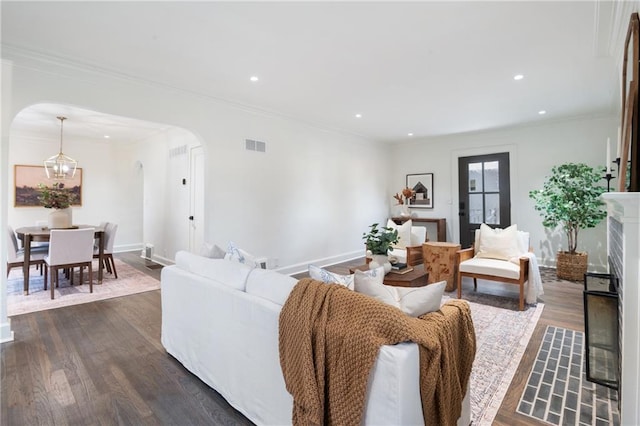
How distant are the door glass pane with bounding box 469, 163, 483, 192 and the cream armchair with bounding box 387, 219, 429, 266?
2142mm

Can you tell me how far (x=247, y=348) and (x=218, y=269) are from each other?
0.60 metres

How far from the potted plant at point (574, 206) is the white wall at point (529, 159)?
0.54 meters

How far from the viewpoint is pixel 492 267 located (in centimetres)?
357

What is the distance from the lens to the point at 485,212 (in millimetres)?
6254

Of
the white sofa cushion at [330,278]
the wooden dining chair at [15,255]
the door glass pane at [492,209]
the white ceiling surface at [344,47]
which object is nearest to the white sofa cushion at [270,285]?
the white sofa cushion at [330,278]

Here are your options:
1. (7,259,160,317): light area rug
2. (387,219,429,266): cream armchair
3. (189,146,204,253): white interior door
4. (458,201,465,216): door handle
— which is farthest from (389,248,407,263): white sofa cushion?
(7,259,160,317): light area rug

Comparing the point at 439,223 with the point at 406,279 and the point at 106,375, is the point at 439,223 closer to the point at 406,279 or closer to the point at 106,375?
the point at 406,279

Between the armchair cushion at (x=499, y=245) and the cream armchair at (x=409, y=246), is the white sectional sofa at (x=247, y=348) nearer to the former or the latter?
the armchair cushion at (x=499, y=245)

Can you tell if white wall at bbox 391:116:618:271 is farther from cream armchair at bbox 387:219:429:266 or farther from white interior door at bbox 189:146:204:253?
white interior door at bbox 189:146:204:253

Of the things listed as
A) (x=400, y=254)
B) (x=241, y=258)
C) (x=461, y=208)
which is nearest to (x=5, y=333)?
(x=241, y=258)

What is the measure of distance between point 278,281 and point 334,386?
0.61 m

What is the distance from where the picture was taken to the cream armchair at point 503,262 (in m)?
3.47

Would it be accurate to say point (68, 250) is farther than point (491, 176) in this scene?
No

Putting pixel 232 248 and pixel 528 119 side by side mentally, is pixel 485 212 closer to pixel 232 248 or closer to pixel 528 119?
pixel 528 119
